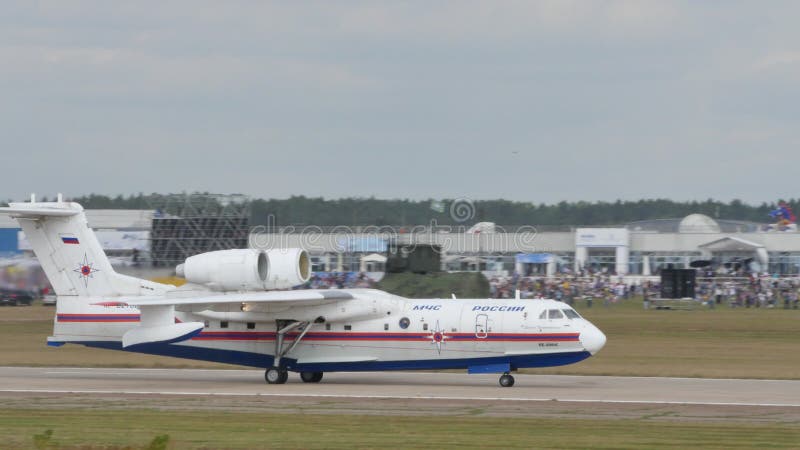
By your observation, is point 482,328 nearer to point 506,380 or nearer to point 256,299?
point 506,380

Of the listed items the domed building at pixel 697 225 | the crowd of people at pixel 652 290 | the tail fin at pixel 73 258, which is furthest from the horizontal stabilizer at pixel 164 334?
the domed building at pixel 697 225

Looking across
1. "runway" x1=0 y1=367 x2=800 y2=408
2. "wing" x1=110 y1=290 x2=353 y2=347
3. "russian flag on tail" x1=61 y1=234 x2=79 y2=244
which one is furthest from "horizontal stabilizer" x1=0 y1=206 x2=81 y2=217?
"runway" x1=0 y1=367 x2=800 y2=408

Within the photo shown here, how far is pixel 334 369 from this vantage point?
29.9 meters

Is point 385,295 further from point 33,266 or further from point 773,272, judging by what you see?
point 773,272

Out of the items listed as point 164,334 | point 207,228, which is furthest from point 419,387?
point 207,228

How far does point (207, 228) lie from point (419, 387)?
29.6 meters

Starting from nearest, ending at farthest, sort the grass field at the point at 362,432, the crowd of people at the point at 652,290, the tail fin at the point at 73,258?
the grass field at the point at 362,432 → the tail fin at the point at 73,258 → the crowd of people at the point at 652,290

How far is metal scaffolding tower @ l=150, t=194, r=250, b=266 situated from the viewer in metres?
55.7

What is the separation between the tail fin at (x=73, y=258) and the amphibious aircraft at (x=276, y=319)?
0.03m

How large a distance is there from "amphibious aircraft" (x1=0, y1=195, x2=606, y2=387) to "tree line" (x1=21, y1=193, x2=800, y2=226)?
25627 millimetres

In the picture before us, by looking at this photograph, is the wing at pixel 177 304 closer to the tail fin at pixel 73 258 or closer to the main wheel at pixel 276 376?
the tail fin at pixel 73 258

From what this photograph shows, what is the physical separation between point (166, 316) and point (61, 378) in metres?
4.35

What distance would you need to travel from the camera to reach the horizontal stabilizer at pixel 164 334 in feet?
94.5

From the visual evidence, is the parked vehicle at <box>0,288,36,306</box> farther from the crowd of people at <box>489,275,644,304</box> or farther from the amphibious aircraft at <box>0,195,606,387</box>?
the amphibious aircraft at <box>0,195,606,387</box>
